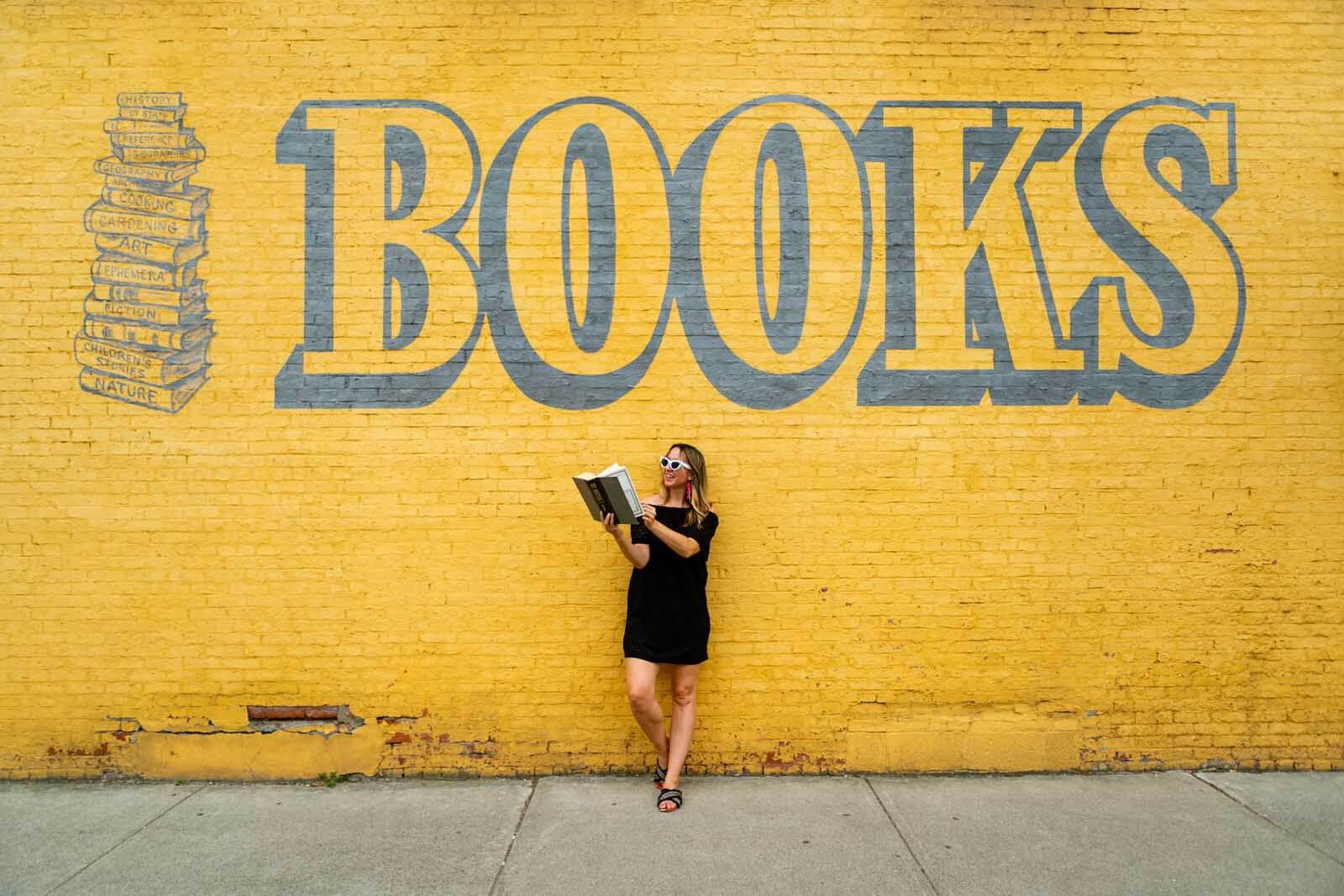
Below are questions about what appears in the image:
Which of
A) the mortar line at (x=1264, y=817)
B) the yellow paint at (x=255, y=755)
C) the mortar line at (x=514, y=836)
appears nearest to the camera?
the mortar line at (x=514, y=836)

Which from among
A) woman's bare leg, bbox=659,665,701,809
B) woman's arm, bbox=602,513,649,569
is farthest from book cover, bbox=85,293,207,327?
woman's bare leg, bbox=659,665,701,809

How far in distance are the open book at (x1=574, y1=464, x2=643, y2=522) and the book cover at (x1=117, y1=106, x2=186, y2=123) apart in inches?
135

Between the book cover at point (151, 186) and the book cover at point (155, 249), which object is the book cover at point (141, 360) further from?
the book cover at point (151, 186)

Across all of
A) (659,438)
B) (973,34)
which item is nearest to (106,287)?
(659,438)

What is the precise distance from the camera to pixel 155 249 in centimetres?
482

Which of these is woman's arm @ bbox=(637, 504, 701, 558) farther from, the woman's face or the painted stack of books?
the painted stack of books

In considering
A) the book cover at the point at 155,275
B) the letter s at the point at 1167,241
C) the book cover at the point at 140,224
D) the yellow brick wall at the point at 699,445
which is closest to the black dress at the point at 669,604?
the yellow brick wall at the point at 699,445

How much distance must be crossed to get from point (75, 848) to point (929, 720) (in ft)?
14.9

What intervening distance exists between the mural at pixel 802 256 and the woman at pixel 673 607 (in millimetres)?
697

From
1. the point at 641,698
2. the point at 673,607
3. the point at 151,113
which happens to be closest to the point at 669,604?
the point at 673,607

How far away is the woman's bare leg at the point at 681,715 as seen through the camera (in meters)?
4.40

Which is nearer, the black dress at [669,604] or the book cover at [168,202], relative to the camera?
the black dress at [669,604]

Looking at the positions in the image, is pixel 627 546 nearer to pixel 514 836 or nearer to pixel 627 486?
pixel 627 486

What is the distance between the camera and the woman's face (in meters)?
4.36
